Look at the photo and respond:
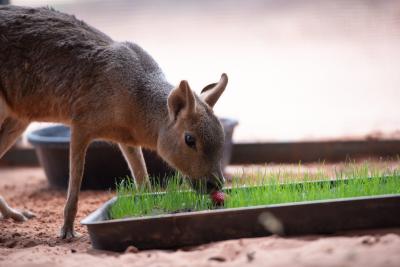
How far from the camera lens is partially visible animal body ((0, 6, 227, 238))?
17.7 ft

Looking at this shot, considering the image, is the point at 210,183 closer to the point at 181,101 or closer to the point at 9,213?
the point at 181,101

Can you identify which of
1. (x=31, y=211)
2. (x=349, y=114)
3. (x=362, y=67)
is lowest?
(x=31, y=211)

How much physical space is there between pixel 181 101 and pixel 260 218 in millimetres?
1265

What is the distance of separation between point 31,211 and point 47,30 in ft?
6.42

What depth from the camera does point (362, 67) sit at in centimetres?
848

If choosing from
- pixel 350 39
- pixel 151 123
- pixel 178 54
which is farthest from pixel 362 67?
pixel 151 123

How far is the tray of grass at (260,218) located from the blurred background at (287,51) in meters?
3.74

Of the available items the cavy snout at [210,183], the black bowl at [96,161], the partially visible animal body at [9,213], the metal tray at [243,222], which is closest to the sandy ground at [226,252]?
the metal tray at [243,222]

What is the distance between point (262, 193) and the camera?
491cm

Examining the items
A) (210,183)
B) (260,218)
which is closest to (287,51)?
(210,183)

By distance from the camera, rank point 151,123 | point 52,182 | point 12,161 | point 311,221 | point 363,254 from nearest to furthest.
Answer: point 363,254 → point 311,221 → point 151,123 → point 52,182 → point 12,161

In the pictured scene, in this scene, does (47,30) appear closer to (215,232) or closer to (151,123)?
(151,123)

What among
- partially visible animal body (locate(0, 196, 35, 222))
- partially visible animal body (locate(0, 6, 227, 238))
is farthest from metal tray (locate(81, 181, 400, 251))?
partially visible animal body (locate(0, 196, 35, 222))

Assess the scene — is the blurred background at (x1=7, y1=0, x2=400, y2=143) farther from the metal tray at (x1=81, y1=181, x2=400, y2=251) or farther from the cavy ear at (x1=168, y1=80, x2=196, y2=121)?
the metal tray at (x1=81, y1=181, x2=400, y2=251)
